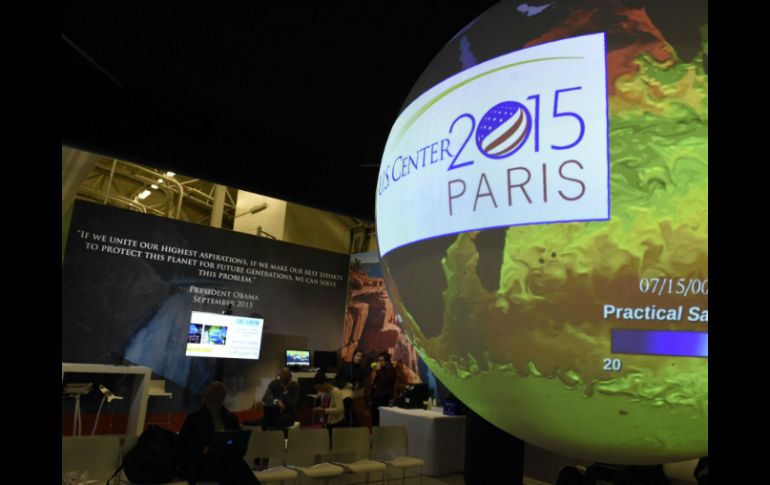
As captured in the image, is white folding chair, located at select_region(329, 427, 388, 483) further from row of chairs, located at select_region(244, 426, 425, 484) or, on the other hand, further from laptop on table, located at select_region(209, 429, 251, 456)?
laptop on table, located at select_region(209, 429, 251, 456)

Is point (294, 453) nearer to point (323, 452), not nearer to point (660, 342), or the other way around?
point (323, 452)

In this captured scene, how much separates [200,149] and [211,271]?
6250mm

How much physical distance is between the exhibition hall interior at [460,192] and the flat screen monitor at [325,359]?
254cm

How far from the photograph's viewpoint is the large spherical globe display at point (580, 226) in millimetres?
883

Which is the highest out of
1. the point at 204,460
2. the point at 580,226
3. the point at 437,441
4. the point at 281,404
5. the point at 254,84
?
the point at 254,84

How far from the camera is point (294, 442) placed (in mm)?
4988

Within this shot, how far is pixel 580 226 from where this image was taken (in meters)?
0.91

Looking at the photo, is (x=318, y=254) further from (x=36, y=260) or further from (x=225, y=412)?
(x=36, y=260)

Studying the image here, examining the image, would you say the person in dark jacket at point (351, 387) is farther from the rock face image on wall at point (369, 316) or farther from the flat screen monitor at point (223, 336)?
the rock face image on wall at point (369, 316)

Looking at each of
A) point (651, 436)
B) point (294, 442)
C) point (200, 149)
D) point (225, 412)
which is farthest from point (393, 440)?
point (651, 436)

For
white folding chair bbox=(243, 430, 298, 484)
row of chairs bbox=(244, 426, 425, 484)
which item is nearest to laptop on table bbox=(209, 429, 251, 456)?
row of chairs bbox=(244, 426, 425, 484)

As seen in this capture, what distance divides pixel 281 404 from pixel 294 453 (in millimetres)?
1694

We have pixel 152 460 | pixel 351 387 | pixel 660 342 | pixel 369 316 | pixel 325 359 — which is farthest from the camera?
pixel 369 316

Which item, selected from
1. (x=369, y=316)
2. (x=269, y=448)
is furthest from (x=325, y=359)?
(x=269, y=448)
